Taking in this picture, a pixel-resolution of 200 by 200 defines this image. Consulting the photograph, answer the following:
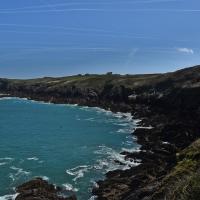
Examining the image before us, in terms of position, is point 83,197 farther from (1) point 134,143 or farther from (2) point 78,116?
(2) point 78,116

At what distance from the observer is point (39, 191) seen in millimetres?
40094

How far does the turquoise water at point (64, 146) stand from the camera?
47.0 m

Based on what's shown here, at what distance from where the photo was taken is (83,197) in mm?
40000

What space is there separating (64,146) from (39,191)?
26250mm

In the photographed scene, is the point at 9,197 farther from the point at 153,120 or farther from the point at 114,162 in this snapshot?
the point at 153,120

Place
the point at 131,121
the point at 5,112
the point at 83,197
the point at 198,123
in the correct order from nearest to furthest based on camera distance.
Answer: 1. the point at 83,197
2. the point at 198,123
3. the point at 131,121
4. the point at 5,112

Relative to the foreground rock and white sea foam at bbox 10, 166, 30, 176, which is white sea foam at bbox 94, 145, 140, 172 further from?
the foreground rock

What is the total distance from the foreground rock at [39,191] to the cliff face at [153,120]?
3285 millimetres

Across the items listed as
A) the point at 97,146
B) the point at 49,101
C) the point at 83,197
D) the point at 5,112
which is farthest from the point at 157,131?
the point at 49,101

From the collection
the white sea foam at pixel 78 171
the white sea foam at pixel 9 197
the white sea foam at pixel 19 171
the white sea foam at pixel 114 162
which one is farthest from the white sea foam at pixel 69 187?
the white sea foam at pixel 114 162

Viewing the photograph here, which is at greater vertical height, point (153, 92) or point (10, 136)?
point (153, 92)

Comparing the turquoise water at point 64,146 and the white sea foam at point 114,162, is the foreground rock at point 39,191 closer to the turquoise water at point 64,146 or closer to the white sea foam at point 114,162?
the turquoise water at point 64,146

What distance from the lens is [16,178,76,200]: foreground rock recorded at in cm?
3879

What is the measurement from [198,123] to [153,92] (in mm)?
41213
